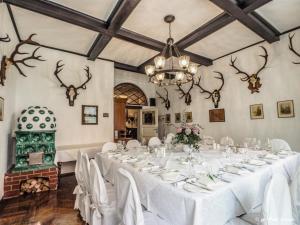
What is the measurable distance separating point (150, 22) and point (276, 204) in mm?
3407

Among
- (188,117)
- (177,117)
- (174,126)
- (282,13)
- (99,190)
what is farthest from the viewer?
(177,117)

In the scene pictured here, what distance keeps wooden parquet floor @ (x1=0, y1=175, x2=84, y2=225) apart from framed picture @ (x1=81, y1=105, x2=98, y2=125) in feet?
6.80

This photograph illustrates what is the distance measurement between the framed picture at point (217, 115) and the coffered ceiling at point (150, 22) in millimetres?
1748

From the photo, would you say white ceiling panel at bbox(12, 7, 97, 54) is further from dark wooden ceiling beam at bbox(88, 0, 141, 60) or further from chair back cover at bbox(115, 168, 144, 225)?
chair back cover at bbox(115, 168, 144, 225)

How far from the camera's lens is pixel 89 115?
16.5ft


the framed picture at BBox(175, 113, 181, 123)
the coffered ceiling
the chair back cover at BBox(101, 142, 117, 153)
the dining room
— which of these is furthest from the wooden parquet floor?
the framed picture at BBox(175, 113, 181, 123)

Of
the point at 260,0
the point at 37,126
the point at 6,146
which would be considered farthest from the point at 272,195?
the point at 6,146

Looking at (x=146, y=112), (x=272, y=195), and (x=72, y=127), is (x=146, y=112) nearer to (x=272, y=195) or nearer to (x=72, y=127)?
(x=72, y=127)

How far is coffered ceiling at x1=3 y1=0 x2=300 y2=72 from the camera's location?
2850 millimetres

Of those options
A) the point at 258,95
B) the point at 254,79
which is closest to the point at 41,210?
the point at 258,95

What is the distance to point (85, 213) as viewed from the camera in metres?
2.20

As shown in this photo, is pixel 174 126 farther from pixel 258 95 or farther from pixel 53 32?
pixel 53 32

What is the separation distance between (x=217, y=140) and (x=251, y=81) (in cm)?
192

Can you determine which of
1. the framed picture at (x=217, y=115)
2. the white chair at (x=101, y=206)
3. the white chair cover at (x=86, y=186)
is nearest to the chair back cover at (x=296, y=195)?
the white chair at (x=101, y=206)
